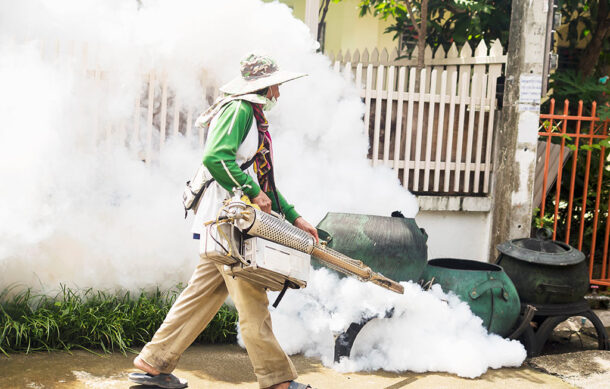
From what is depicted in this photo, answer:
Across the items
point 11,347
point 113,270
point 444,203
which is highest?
point 444,203

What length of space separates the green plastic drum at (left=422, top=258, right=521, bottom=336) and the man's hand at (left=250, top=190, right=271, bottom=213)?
205 centimetres

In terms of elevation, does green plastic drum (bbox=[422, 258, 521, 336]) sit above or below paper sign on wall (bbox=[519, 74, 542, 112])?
below

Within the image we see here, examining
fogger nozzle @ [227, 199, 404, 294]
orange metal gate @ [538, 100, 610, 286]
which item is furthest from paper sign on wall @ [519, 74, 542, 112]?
fogger nozzle @ [227, 199, 404, 294]

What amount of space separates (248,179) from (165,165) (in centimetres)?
221

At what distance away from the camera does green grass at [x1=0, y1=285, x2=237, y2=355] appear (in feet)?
15.4

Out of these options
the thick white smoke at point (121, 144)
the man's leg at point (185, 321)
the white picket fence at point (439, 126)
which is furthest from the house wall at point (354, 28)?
the man's leg at point (185, 321)

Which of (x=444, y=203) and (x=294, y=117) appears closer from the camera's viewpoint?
(x=294, y=117)

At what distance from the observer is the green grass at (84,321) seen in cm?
469

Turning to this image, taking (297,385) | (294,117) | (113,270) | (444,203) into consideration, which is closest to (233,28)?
(294,117)

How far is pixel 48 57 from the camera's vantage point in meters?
5.37

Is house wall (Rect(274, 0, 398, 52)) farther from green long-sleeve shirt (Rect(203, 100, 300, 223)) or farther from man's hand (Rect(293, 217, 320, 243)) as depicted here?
green long-sleeve shirt (Rect(203, 100, 300, 223))

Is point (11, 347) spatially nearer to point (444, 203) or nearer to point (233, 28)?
point (233, 28)

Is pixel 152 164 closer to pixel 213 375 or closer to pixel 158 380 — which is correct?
pixel 213 375

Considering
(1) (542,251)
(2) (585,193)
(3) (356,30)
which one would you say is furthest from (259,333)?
(3) (356,30)
